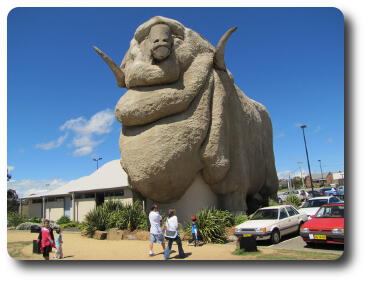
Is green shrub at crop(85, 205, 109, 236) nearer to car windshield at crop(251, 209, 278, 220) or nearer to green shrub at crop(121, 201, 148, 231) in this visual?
green shrub at crop(121, 201, 148, 231)

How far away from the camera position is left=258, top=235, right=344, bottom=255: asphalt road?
25.5 ft

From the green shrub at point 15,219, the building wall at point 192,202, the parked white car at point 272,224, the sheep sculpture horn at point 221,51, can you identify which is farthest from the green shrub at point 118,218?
the green shrub at point 15,219

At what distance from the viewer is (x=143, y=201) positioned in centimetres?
1221

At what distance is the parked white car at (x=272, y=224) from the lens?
9305mm

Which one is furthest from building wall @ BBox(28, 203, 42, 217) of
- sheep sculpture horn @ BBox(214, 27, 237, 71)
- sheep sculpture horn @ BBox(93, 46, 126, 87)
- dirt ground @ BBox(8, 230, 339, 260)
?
sheep sculpture horn @ BBox(214, 27, 237, 71)

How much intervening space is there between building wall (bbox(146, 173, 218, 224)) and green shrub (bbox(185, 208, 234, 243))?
2.51 ft

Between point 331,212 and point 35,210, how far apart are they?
2494 cm

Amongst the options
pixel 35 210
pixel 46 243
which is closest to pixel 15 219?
pixel 35 210

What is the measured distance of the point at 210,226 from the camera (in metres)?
9.98

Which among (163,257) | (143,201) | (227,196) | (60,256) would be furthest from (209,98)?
(60,256)

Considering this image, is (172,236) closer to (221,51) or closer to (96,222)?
(96,222)

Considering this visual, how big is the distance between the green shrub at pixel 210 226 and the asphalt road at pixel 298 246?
3.85 feet

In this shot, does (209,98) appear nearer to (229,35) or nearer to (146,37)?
(229,35)

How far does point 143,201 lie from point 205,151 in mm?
3042
